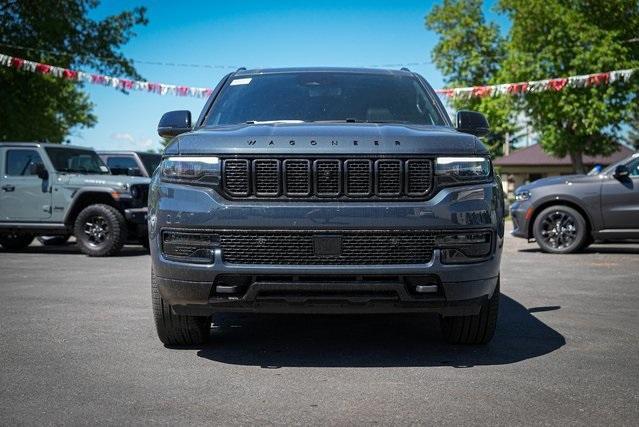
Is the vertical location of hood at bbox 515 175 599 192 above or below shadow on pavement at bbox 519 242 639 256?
above

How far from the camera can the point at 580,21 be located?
38.2 meters

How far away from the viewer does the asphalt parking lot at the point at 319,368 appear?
3537 mm

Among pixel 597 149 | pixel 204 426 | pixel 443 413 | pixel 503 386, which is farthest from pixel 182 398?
pixel 597 149

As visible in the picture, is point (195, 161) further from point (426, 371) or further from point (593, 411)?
point (593, 411)

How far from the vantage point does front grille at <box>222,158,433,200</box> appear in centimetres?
429

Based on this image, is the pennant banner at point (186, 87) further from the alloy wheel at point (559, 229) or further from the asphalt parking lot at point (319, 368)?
the asphalt parking lot at point (319, 368)

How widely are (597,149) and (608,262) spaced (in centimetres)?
3411

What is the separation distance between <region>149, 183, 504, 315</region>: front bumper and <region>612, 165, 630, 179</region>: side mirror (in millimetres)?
8625

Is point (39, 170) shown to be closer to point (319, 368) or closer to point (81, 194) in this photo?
point (81, 194)

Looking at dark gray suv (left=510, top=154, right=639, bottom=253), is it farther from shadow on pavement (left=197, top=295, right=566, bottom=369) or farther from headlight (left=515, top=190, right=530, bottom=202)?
shadow on pavement (left=197, top=295, right=566, bottom=369)

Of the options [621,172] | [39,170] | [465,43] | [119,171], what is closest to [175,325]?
[39,170]

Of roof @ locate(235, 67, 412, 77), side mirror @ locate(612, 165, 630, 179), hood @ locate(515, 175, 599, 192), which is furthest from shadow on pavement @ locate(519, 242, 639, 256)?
roof @ locate(235, 67, 412, 77)

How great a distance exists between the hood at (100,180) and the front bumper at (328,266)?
28.7 feet

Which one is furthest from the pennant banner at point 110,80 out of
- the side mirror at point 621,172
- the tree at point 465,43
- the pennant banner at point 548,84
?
the tree at point 465,43
